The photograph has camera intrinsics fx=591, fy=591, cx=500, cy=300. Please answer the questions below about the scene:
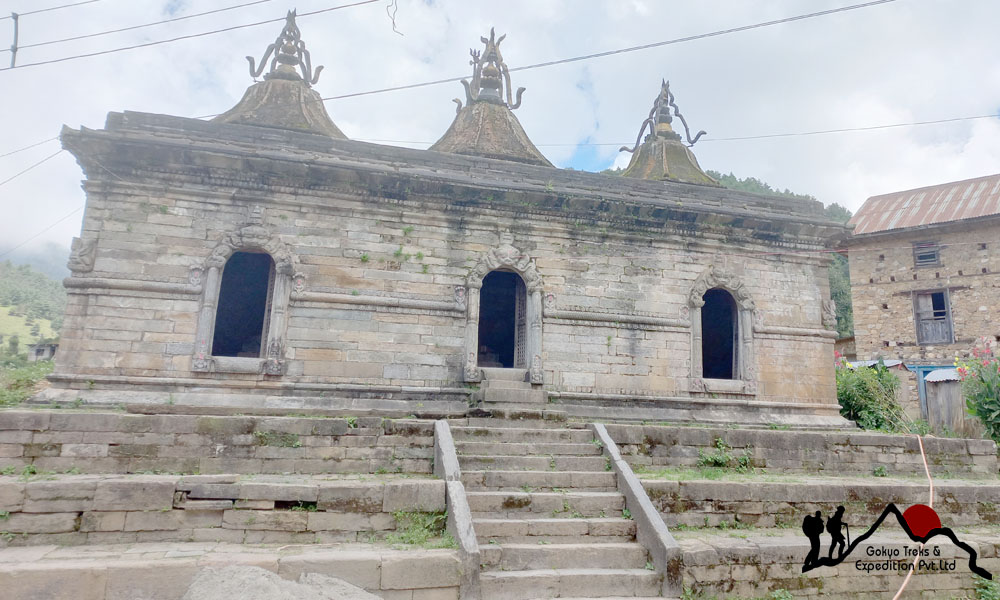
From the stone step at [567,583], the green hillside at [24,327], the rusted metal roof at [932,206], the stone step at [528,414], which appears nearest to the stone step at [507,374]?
the stone step at [528,414]

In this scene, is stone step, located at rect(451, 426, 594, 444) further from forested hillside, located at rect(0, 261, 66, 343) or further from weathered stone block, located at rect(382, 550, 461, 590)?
forested hillside, located at rect(0, 261, 66, 343)

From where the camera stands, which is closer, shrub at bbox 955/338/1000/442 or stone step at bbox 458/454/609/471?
stone step at bbox 458/454/609/471

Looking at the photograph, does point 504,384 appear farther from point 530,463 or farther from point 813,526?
point 813,526

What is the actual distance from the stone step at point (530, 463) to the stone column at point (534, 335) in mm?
2986

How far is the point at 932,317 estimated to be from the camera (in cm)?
2245

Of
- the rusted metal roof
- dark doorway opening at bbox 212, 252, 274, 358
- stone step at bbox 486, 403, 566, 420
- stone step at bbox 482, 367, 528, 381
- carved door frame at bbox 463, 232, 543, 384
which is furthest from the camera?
the rusted metal roof

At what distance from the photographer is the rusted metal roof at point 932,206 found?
2245cm

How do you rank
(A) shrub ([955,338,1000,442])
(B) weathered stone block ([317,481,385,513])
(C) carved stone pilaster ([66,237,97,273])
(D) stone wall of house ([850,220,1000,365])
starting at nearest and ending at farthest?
1. (B) weathered stone block ([317,481,385,513])
2. (C) carved stone pilaster ([66,237,97,273])
3. (A) shrub ([955,338,1000,442])
4. (D) stone wall of house ([850,220,1000,365])

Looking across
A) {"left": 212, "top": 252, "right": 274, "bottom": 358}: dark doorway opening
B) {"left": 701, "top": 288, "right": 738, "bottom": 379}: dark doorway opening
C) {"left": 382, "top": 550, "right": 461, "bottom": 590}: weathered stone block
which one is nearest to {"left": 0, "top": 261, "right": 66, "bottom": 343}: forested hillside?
{"left": 212, "top": 252, "right": 274, "bottom": 358}: dark doorway opening

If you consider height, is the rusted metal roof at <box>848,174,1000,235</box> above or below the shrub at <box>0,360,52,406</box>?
above

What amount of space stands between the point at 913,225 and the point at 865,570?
20959 mm

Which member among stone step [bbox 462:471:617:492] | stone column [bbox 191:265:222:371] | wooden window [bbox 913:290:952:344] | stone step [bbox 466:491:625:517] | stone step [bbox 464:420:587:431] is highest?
wooden window [bbox 913:290:952:344]

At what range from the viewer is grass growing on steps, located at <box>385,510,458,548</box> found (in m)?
6.17

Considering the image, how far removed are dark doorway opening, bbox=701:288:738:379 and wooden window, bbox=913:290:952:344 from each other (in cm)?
1275
